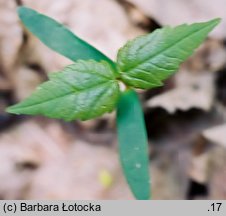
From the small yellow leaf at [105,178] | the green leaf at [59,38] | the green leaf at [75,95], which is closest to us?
the green leaf at [75,95]

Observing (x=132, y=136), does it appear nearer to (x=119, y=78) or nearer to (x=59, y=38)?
(x=119, y=78)

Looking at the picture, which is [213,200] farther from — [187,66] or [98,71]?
[98,71]

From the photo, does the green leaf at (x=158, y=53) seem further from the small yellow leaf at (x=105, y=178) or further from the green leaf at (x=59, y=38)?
the small yellow leaf at (x=105, y=178)

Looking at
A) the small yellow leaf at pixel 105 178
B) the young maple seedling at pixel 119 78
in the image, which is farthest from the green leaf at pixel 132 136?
the small yellow leaf at pixel 105 178

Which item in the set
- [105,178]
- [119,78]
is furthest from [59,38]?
[105,178]

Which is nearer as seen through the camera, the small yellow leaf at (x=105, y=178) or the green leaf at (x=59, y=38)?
the green leaf at (x=59, y=38)

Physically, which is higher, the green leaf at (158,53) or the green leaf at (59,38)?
the green leaf at (59,38)

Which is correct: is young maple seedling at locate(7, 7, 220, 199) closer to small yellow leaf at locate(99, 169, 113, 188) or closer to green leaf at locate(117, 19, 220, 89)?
green leaf at locate(117, 19, 220, 89)

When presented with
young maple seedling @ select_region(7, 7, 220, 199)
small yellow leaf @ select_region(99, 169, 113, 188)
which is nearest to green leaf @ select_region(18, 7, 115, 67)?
young maple seedling @ select_region(7, 7, 220, 199)
